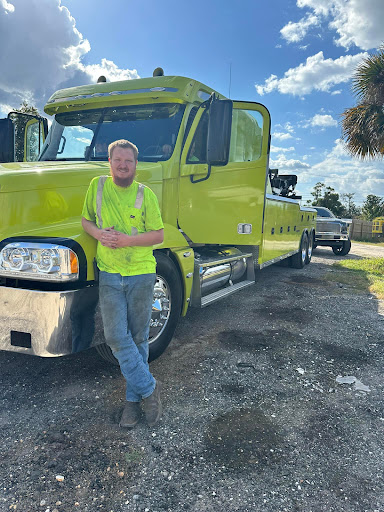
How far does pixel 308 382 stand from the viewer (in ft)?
11.7

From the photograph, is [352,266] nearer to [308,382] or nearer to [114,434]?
[308,382]

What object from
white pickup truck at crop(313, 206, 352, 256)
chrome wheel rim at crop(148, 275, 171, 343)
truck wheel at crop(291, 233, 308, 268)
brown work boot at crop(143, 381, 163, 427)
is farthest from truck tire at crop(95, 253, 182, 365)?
white pickup truck at crop(313, 206, 352, 256)

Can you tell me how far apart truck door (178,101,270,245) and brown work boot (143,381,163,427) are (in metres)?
2.22

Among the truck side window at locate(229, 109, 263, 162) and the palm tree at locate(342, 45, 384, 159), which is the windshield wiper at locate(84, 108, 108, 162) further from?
the palm tree at locate(342, 45, 384, 159)

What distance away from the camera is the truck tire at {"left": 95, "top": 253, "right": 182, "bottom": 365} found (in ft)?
11.9

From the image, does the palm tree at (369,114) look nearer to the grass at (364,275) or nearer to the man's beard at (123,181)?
the grass at (364,275)

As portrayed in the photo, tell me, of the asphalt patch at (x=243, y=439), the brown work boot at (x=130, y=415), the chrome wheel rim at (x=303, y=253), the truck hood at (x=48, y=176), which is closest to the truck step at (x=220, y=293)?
the truck hood at (x=48, y=176)

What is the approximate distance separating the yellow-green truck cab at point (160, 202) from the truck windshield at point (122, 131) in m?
0.01

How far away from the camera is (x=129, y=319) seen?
9.11 feet

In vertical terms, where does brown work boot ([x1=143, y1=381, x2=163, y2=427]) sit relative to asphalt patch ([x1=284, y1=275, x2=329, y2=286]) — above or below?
Result: above

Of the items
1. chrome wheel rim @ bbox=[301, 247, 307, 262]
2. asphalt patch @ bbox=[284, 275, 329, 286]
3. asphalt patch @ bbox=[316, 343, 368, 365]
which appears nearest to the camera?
asphalt patch @ bbox=[316, 343, 368, 365]

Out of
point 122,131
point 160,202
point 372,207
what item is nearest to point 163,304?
point 160,202

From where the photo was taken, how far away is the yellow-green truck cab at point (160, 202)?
109 inches

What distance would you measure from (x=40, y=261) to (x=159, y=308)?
4.27 feet
